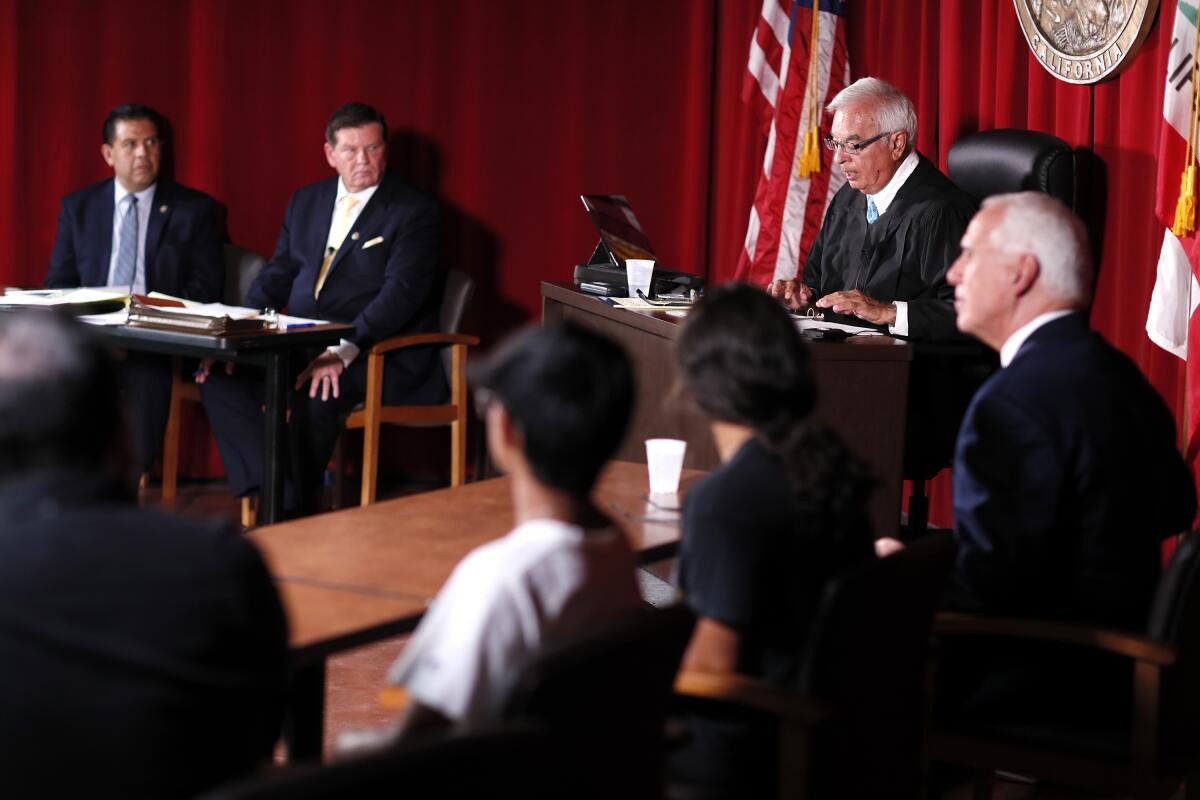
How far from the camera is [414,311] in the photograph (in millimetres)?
5312

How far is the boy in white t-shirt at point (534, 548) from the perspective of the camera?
1.59 metres

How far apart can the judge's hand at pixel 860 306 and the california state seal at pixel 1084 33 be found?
910mm

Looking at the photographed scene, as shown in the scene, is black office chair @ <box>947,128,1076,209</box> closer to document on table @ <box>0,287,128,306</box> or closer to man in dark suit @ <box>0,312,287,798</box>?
document on table @ <box>0,287,128,306</box>

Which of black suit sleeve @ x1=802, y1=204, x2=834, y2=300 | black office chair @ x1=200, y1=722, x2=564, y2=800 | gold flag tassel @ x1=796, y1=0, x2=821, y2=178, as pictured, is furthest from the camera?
gold flag tassel @ x1=796, y1=0, x2=821, y2=178

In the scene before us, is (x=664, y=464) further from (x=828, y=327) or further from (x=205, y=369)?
(x=205, y=369)

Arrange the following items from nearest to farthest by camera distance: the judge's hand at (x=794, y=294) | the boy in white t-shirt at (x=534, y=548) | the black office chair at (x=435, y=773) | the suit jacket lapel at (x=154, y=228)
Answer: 1. the black office chair at (x=435, y=773)
2. the boy in white t-shirt at (x=534, y=548)
3. the judge's hand at (x=794, y=294)
4. the suit jacket lapel at (x=154, y=228)

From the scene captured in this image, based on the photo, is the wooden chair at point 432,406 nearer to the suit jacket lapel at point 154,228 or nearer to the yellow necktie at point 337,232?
the yellow necktie at point 337,232

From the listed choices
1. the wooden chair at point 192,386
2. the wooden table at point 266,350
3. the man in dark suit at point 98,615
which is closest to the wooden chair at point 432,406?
the wooden chair at point 192,386

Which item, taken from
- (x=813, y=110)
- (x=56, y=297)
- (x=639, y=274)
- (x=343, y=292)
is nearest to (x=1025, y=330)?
(x=639, y=274)

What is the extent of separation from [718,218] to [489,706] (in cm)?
477

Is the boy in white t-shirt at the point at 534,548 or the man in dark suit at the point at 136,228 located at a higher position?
the man in dark suit at the point at 136,228

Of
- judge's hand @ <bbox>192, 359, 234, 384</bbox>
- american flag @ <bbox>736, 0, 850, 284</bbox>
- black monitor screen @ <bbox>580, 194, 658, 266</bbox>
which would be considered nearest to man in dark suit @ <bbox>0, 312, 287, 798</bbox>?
black monitor screen @ <bbox>580, 194, 658, 266</bbox>

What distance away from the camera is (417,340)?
5.18m

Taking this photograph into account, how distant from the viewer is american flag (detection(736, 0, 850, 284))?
211 inches
